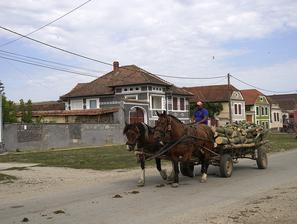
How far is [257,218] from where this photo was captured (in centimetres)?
894

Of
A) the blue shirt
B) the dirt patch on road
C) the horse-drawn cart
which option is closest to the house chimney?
the horse-drawn cart

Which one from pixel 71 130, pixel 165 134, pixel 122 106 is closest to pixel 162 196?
pixel 165 134

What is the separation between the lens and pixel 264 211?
376 inches

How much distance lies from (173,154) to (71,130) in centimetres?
2878

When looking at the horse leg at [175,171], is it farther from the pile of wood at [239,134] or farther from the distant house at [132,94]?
the distant house at [132,94]

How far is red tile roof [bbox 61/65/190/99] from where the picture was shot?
54031 mm

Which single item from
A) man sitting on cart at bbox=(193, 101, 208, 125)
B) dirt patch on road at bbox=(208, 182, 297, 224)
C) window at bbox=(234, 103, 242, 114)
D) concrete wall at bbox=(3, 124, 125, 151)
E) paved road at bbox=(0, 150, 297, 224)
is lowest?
dirt patch on road at bbox=(208, 182, 297, 224)

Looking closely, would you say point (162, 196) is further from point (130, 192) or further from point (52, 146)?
point (52, 146)

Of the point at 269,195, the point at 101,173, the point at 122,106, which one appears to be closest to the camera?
the point at 269,195

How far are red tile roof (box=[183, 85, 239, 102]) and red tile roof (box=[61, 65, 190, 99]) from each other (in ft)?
63.9

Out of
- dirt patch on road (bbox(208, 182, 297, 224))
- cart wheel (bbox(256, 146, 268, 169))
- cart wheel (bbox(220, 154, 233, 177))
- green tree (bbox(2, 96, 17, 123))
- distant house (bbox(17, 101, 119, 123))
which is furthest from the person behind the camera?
distant house (bbox(17, 101, 119, 123))

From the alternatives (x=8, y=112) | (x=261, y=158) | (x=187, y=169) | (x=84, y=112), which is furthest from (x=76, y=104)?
(x=187, y=169)

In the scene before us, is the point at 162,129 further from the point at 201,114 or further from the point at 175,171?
the point at 201,114

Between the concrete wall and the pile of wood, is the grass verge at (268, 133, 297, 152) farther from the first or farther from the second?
the concrete wall
